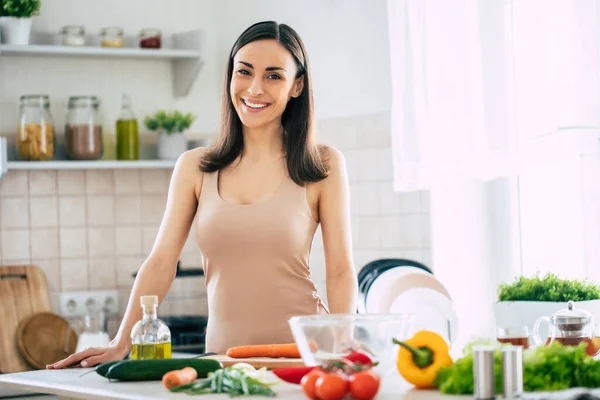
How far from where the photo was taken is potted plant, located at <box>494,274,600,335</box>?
2.40 meters

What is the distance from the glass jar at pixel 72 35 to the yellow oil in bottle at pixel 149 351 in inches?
79.4

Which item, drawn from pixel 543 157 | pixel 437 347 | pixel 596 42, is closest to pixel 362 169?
pixel 543 157

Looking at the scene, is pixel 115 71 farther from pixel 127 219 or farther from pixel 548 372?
pixel 548 372

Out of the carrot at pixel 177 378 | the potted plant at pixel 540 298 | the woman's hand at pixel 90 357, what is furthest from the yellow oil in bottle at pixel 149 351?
the potted plant at pixel 540 298

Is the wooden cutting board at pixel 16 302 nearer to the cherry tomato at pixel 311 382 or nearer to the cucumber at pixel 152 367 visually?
the cucumber at pixel 152 367

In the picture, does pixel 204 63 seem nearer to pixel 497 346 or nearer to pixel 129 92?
pixel 129 92

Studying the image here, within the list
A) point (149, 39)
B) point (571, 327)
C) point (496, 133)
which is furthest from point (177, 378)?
point (149, 39)

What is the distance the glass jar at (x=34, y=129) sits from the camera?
3.66m

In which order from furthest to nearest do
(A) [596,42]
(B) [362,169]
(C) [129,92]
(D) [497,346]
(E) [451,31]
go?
1. (C) [129,92]
2. (B) [362,169]
3. (E) [451,31]
4. (A) [596,42]
5. (D) [497,346]

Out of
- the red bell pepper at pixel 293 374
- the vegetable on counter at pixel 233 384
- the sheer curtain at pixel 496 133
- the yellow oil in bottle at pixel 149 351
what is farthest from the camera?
the sheer curtain at pixel 496 133

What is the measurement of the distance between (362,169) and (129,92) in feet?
3.34

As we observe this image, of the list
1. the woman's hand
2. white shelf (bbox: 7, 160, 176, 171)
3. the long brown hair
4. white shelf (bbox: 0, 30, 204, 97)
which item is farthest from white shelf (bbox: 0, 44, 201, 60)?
the woman's hand

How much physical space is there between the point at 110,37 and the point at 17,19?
0.36 metres

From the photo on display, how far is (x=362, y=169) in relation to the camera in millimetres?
3594
